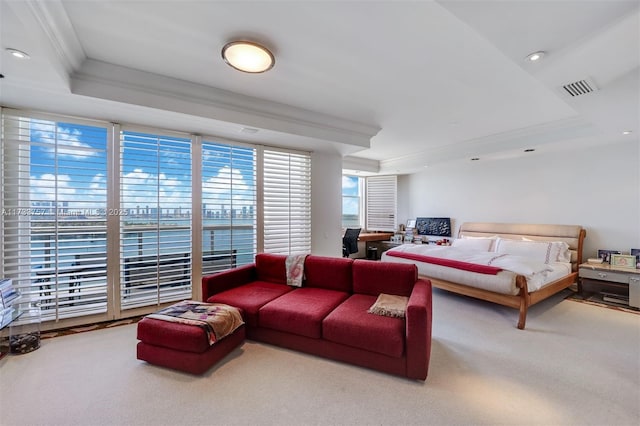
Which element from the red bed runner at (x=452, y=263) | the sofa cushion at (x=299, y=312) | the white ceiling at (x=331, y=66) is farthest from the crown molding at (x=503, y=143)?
the sofa cushion at (x=299, y=312)

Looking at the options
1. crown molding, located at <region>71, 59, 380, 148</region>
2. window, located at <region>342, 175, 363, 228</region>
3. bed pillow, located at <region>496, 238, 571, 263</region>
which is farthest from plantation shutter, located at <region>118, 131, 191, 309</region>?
bed pillow, located at <region>496, 238, 571, 263</region>

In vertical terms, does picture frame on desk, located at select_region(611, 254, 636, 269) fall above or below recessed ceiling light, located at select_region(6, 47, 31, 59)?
below

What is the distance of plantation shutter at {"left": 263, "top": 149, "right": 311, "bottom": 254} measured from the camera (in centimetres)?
412

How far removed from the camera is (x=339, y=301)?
8.86 feet

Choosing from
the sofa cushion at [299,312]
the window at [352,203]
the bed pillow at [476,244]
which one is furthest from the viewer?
the window at [352,203]

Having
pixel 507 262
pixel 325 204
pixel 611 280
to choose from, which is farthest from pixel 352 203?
pixel 611 280

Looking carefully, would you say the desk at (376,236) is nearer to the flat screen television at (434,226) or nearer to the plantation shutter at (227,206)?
the flat screen television at (434,226)

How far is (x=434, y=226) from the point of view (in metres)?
6.22

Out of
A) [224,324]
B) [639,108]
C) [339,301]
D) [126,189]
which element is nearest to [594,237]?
[639,108]

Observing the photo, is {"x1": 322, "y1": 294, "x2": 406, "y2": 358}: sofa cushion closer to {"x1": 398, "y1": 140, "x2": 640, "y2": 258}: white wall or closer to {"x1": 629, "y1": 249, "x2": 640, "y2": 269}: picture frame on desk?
{"x1": 629, "y1": 249, "x2": 640, "y2": 269}: picture frame on desk

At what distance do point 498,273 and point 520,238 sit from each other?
2287mm

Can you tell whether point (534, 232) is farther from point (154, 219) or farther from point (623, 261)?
point (154, 219)

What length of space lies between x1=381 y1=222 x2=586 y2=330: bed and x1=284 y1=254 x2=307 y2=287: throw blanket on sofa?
1.95 metres

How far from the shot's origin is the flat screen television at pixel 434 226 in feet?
19.9
